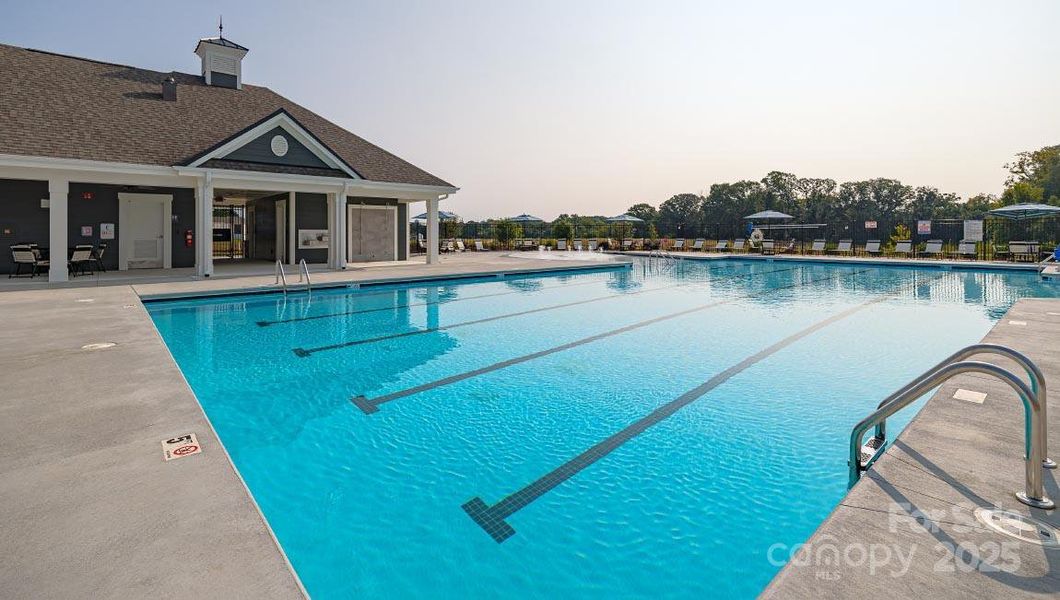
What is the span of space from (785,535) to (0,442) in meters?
4.98

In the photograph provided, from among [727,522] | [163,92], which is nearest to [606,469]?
[727,522]

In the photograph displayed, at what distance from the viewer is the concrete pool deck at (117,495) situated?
210 cm

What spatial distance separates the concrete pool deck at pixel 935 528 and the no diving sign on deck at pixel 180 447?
329 cm

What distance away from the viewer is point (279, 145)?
16.4 meters

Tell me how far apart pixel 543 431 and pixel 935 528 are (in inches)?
115

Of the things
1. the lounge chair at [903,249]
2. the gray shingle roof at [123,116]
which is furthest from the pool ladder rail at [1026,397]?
the lounge chair at [903,249]

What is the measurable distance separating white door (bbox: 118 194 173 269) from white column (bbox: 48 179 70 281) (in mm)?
3703

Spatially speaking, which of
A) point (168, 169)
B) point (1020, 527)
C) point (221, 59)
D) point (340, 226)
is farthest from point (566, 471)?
point (221, 59)

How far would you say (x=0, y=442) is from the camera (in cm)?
346

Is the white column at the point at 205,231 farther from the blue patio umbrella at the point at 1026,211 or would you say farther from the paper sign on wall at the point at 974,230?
the paper sign on wall at the point at 974,230

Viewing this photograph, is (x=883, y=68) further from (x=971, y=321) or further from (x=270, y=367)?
(x=270, y=367)

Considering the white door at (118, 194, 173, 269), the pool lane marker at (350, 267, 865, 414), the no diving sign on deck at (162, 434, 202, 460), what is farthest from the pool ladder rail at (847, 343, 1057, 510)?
the white door at (118, 194, 173, 269)

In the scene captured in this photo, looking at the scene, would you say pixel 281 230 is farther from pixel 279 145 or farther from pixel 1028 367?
pixel 1028 367

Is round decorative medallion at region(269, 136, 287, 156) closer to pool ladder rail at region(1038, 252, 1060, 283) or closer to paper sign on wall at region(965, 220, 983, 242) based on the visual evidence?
pool ladder rail at region(1038, 252, 1060, 283)
